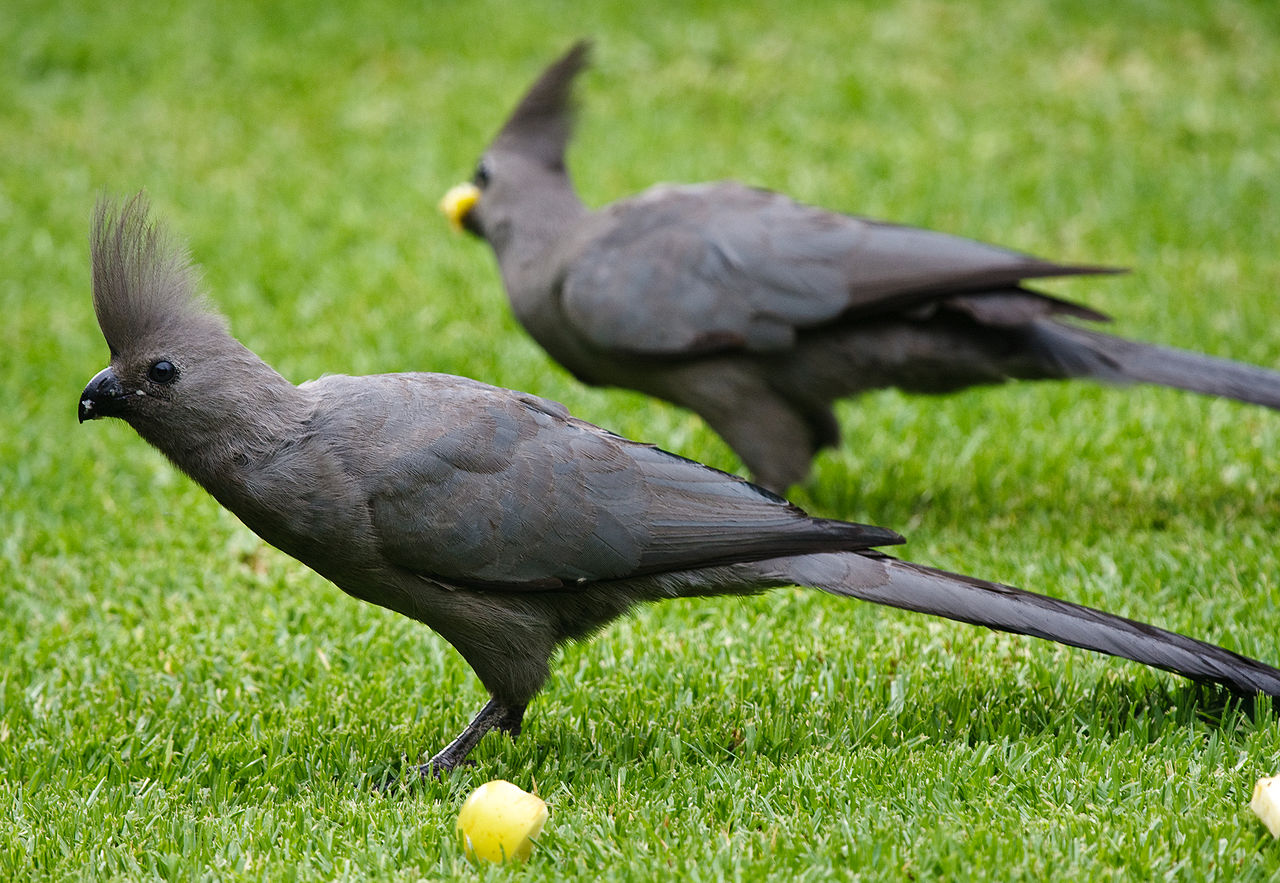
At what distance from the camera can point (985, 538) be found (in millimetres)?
5598

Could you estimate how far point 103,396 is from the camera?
386 cm

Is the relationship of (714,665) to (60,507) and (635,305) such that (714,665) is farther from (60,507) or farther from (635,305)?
(60,507)

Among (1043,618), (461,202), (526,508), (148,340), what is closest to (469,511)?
(526,508)

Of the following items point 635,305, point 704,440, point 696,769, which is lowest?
point 704,440

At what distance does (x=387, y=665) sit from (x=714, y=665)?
1.20 m

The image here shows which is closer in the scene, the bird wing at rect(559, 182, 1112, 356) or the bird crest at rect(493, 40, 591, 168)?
the bird wing at rect(559, 182, 1112, 356)

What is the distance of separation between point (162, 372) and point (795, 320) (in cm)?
283

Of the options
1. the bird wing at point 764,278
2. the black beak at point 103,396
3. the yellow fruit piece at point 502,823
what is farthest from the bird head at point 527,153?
the yellow fruit piece at point 502,823

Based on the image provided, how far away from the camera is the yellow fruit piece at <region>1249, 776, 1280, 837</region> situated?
3.17 metres

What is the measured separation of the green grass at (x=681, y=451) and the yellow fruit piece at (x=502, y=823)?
6cm

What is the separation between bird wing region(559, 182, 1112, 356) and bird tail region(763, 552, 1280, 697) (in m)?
1.99

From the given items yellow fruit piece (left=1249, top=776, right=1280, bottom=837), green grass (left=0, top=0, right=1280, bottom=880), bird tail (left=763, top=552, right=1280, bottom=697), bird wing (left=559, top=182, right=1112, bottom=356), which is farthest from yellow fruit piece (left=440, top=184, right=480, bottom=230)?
yellow fruit piece (left=1249, top=776, right=1280, bottom=837)

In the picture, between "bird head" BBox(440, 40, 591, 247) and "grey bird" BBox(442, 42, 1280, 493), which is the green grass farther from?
"bird head" BBox(440, 40, 591, 247)

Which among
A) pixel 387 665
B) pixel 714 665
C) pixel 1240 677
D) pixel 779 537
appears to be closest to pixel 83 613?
pixel 387 665
